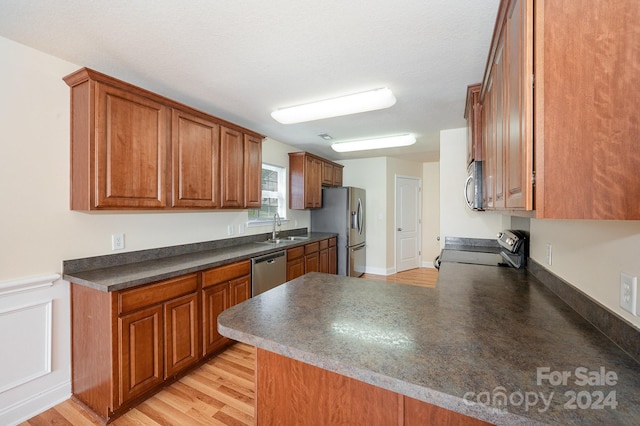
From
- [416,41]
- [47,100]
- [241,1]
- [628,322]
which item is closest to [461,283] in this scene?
[628,322]

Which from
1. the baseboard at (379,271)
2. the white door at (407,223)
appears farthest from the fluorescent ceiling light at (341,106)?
the baseboard at (379,271)

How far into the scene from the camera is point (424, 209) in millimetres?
5980

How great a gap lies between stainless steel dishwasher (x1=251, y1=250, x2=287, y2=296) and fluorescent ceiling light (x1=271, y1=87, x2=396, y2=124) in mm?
1450

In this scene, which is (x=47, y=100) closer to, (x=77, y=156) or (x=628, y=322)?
(x=77, y=156)

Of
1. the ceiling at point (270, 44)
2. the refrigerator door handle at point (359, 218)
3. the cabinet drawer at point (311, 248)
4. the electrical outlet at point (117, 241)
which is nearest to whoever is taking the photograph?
the ceiling at point (270, 44)

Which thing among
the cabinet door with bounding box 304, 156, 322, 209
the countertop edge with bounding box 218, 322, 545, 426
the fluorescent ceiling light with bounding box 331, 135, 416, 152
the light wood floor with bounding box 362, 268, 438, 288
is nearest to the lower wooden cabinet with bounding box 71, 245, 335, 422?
the countertop edge with bounding box 218, 322, 545, 426

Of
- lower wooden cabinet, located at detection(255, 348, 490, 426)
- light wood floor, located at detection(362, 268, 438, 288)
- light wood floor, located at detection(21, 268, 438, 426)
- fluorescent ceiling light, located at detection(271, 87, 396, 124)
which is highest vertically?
fluorescent ceiling light, located at detection(271, 87, 396, 124)

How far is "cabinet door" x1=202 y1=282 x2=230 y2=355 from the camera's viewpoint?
2.27m

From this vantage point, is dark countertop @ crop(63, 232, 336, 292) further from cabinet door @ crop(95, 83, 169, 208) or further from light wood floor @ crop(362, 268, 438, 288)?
light wood floor @ crop(362, 268, 438, 288)

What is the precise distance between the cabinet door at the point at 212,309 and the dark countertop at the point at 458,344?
113 centimetres

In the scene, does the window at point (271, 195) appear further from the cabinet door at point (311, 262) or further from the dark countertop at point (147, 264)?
the dark countertop at point (147, 264)

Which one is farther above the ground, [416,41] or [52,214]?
[416,41]

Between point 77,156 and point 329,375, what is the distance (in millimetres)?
2164

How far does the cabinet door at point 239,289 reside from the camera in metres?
2.50
